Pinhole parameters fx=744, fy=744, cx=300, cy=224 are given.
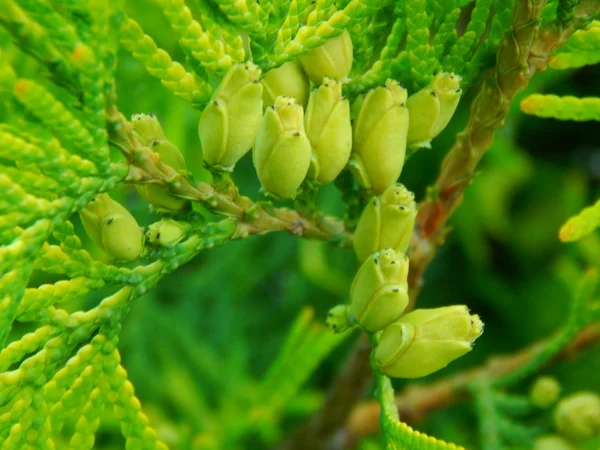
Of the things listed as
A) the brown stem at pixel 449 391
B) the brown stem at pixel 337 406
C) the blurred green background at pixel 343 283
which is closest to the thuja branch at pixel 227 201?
the brown stem at pixel 337 406

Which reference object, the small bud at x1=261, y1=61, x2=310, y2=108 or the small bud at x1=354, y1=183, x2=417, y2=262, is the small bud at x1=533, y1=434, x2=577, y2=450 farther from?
the small bud at x1=261, y1=61, x2=310, y2=108

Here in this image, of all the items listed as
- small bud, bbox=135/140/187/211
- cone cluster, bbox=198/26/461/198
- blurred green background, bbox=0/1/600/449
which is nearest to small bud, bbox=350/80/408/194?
cone cluster, bbox=198/26/461/198

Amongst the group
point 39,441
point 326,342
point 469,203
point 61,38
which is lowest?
point 469,203

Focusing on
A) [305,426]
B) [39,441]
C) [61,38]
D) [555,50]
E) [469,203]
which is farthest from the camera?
[469,203]

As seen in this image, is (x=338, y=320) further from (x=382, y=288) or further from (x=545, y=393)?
(x=545, y=393)

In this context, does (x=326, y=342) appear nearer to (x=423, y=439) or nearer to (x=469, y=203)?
(x=423, y=439)

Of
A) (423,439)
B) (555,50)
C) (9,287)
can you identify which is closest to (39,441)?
(9,287)
